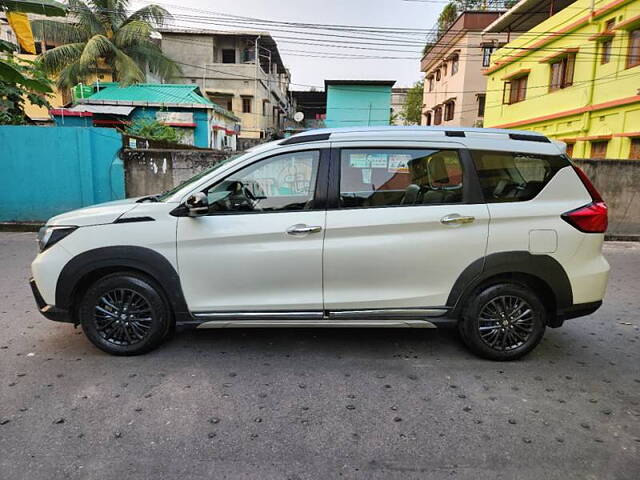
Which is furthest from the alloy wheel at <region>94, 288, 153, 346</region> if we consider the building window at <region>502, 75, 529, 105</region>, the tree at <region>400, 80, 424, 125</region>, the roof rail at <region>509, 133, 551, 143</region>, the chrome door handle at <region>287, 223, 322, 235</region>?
the tree at <region>400, 80, 424, 125</region>

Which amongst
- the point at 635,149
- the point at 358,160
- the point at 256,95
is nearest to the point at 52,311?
the point at 358,160

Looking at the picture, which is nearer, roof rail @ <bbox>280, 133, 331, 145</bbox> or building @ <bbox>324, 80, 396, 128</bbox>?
roof rail @ <bbox>280, 133, 331, 145</bbox>

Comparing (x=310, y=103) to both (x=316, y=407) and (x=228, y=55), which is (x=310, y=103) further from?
(x=316, y=407)

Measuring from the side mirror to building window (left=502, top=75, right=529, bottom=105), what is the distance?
21.6 m

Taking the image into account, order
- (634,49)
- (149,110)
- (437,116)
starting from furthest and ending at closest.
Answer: (437,116)
(149,110)
(634,49)

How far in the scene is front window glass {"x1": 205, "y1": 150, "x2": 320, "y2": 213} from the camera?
3492mm

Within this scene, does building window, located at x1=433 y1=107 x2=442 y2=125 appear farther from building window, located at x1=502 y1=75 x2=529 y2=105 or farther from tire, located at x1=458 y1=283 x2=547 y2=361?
tire, located at x1=458 y1=283 x2=547 y2=361

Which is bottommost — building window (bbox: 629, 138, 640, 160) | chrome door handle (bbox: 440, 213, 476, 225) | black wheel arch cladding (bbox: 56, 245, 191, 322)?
black wheel arch cladding (bbox: 56, 245, 191, 322)

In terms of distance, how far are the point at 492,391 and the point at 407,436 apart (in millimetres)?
913

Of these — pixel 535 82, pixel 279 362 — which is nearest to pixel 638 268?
pixel 279 362

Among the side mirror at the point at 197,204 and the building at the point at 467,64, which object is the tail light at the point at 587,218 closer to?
the side mirror at the point at 197,204

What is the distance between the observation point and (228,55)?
98.1 feet

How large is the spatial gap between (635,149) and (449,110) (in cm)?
1952

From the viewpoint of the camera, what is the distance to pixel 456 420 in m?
2.85
